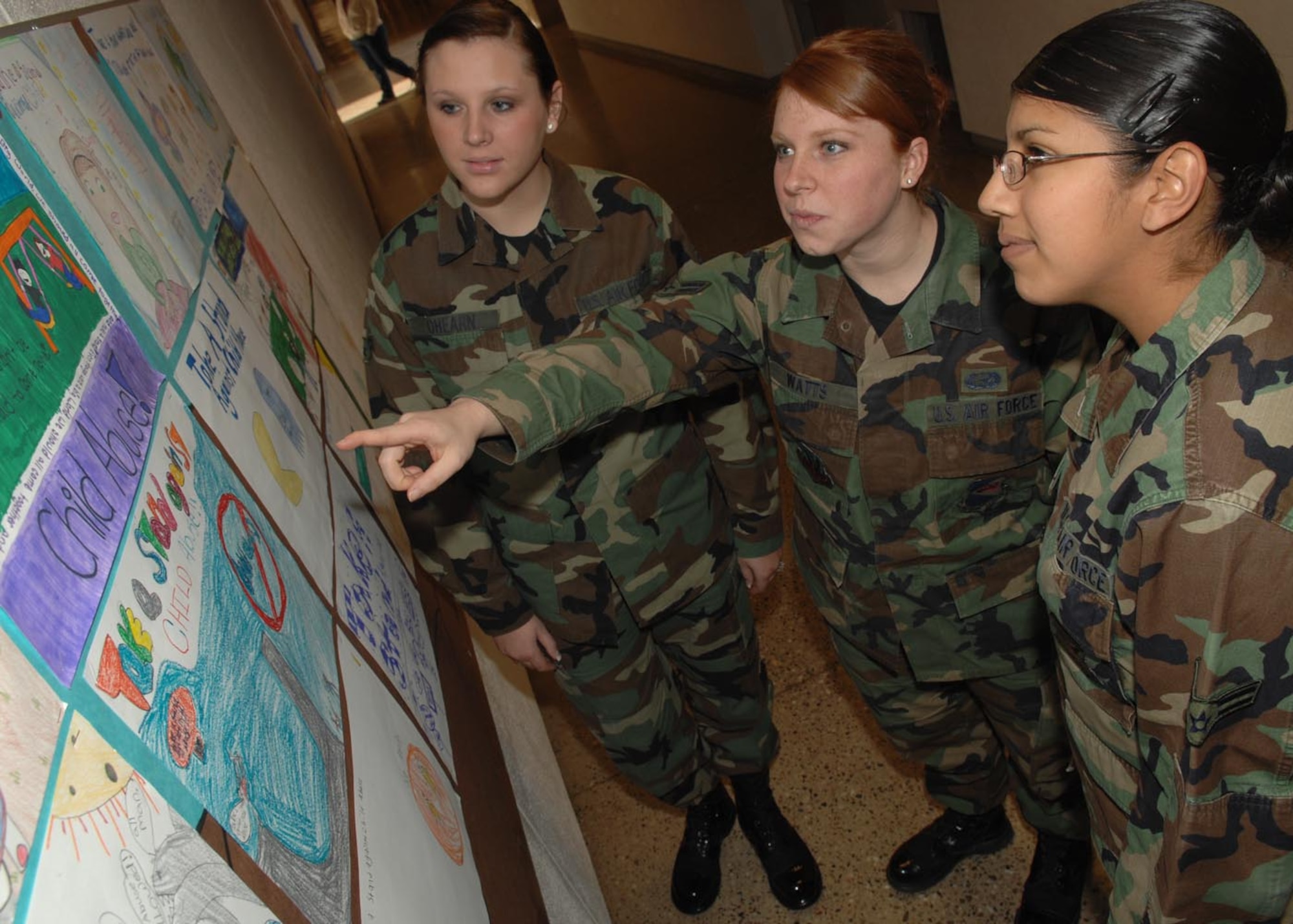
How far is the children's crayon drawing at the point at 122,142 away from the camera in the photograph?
970 mm

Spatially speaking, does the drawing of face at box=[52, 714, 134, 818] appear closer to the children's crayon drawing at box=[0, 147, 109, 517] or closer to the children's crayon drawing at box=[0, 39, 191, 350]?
the children's crayon drawing at box=[0, 147, 109, 517]

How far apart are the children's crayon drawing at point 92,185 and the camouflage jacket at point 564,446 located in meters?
0.56

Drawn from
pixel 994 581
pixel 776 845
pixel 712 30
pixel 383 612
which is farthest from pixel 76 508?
pixel 712 30

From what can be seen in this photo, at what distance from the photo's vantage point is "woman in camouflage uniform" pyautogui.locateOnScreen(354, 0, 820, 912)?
1.49 meters

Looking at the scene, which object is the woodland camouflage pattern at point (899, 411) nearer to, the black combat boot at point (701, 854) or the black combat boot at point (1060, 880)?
the black combat boot at point (1060, 880)

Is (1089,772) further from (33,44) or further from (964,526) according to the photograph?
(33,44)

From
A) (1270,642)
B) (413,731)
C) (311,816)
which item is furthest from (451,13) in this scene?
(1270,642)

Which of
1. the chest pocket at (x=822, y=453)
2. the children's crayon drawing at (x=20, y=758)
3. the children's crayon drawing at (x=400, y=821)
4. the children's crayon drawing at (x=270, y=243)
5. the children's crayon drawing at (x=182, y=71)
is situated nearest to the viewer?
the children's crayon drawing at (x=20, y=758)

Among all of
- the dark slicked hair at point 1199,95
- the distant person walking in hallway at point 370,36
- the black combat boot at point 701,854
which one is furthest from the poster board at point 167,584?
the distant person walking in hallway at point 370,36

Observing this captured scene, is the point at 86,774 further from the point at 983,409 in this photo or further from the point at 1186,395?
the point at 983,409

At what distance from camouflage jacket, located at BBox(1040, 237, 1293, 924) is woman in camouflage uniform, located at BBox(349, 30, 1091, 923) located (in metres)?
0.24

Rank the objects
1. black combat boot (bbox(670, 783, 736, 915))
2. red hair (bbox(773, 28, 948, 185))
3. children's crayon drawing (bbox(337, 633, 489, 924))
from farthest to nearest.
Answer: black combat boot (bbox(670, 783, 736, 915)), red hair (bbox(773, 28, 948, 185)), children's crayon drawing (bbox(337, 633, 489, 924))

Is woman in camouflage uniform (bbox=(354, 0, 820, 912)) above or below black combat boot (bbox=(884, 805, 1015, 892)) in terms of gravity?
above

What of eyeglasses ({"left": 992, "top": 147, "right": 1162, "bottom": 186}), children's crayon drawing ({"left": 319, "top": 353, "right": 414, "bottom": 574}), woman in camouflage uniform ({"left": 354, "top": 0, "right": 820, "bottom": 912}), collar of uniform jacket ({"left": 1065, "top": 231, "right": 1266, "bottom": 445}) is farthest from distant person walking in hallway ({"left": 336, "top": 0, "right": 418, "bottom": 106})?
collar of uniform jacket ({"left": 1065, "top": 231, "right": 1266, "bottom": 445})
